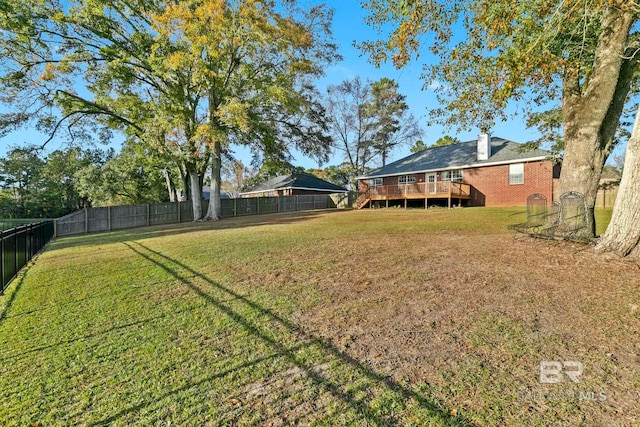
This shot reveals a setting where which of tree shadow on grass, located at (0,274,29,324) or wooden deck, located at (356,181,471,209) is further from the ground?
wooden deck, located at (356,181,471,209)

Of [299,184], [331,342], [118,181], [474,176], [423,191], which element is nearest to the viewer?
[331,342]

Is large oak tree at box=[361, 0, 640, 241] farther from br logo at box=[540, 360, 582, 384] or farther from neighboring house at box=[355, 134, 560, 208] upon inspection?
neighboring house at box=[355, 134, 560, 208]

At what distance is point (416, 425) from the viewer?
7.12 feet

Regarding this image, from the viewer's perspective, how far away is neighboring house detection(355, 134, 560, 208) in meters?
19.6

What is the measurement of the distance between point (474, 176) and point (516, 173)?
101 inches

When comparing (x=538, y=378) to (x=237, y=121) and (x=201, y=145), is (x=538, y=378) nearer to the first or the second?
(x=237, y=121)

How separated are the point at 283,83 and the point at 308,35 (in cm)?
298

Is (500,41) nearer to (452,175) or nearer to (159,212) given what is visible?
(452,175)

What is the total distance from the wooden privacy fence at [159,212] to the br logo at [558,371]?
20.5m

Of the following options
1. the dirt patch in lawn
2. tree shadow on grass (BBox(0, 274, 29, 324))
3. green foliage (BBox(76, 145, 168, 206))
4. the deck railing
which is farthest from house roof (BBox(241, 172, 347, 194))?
the dirt patch in lawn

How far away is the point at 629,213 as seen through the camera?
17.3 feet

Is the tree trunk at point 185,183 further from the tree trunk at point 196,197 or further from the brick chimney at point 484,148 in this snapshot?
the brick chimney at point 484,148

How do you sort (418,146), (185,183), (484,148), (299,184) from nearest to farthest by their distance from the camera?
(484,148)
(185,183)
(299,184)
(418,146)

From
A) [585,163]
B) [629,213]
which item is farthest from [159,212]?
[629,213]
